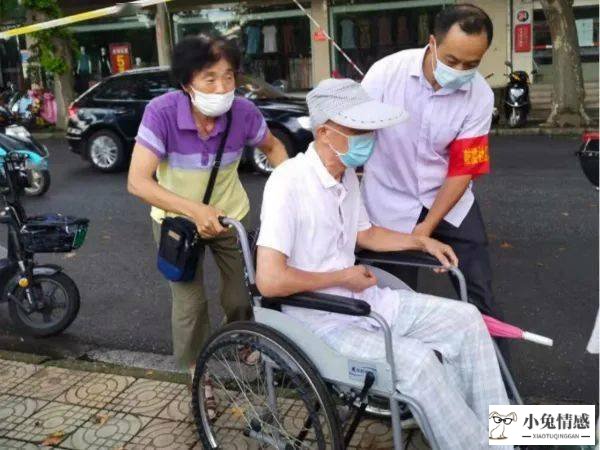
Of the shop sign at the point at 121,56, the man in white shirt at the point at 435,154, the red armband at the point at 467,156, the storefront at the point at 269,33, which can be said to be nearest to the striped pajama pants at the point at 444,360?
the man in white shirt at the point at 435,154

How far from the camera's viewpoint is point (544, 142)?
11.2m

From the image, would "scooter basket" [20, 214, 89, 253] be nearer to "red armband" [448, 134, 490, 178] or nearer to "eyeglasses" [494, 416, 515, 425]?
"red armband" [448, 134, 490, 178]

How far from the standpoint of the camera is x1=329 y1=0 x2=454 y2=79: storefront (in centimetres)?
1642

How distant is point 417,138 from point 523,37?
45.8 feet

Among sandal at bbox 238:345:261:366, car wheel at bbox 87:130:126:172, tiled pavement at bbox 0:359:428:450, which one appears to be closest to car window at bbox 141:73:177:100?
car wheel at bbox 87:130:126:172

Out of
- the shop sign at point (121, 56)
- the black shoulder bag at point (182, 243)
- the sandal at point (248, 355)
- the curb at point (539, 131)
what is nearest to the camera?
the sandal at point (248, 355)

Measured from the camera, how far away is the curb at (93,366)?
3.74 meters

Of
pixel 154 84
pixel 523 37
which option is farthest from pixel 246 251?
pixel 523 37

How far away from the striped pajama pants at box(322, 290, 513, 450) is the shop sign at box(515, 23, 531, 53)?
14.3 metres

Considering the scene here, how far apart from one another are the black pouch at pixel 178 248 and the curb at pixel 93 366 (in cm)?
83

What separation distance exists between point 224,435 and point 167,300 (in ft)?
7.27

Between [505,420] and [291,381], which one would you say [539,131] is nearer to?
[505,420]

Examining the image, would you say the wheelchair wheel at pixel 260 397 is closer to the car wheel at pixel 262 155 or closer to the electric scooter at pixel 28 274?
the electric scooter at pixel 28 274

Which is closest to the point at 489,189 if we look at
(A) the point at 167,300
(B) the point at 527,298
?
(B) the point at 527,298
